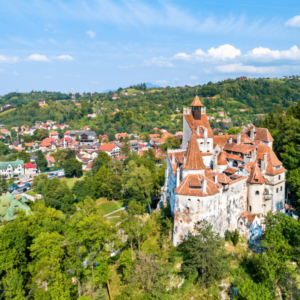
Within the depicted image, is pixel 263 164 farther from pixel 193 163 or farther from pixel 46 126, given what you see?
pixel 46 126

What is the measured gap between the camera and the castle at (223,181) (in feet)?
111

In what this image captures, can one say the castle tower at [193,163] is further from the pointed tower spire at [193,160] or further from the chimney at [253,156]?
the chimney at [253,156]

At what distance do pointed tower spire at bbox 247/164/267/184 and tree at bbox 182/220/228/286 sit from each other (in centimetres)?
1256

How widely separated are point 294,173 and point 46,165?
3929 inches

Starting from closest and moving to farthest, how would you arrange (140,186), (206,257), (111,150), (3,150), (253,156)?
1. (206,257)
2. (253,156)
3. (140,186)
4. (111,150)
5. (3,150)

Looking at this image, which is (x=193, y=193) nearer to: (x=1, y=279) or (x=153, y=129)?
(x=1, y=279)

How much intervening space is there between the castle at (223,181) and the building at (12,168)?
84298 millimetres

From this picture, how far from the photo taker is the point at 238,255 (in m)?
35.4

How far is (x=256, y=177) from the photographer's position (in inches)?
1524

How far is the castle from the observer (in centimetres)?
3381

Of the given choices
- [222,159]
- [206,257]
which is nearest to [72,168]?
[222,159]

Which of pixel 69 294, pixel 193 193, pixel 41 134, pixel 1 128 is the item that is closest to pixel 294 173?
pixel 193 193

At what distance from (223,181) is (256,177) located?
6.20 m

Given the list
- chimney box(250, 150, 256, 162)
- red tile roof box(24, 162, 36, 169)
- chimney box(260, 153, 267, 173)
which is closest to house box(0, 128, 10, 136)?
red tile roof box(24, 162, 36, 169)
